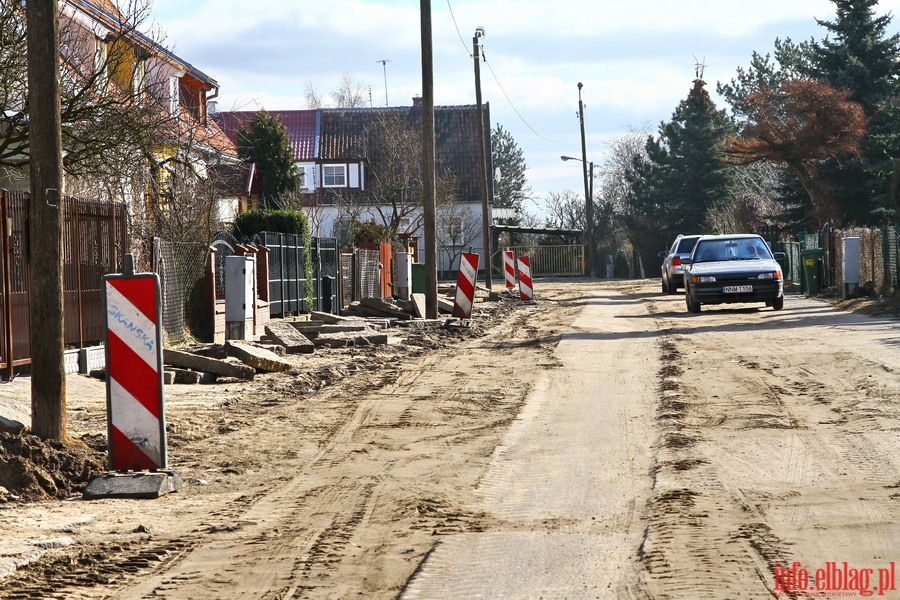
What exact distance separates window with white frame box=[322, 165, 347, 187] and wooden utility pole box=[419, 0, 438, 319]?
42.8m

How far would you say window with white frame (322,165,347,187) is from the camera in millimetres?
68500

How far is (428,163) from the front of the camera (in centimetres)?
2561

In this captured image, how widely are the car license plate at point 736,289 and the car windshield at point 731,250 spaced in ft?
4.57

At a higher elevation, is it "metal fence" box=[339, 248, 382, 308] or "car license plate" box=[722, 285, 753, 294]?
"metal fence" box=[339, 248, 382, 308]

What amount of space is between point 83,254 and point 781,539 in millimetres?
11672

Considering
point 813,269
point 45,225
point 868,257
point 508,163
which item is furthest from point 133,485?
point 508,163

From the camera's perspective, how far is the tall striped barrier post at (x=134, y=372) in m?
7.62

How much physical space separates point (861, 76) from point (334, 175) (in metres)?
35.2

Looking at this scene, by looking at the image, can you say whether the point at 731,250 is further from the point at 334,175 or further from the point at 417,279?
the point at 334,175

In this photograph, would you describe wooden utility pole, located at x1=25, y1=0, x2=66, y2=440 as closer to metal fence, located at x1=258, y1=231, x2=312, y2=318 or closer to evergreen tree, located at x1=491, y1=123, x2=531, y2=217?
metal fence, located at x1=258, y1=231, x2=312, y2=318

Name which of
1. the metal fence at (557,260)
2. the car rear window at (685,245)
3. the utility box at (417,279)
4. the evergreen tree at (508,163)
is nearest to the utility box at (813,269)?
the car rear window at (685,245)

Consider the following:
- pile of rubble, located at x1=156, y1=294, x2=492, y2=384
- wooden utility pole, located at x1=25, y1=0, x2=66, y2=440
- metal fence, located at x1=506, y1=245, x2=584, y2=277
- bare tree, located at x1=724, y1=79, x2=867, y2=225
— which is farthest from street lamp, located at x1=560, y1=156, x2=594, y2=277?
wooden utility pole, located at x1=25, y1=0, x2=66, y2=440

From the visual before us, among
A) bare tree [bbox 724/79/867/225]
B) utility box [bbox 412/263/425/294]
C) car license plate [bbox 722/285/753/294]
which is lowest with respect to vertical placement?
car license plate [bbox 722/285/753/294]

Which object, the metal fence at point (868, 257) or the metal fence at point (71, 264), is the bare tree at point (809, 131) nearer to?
the metal fence at point (868, 257)
